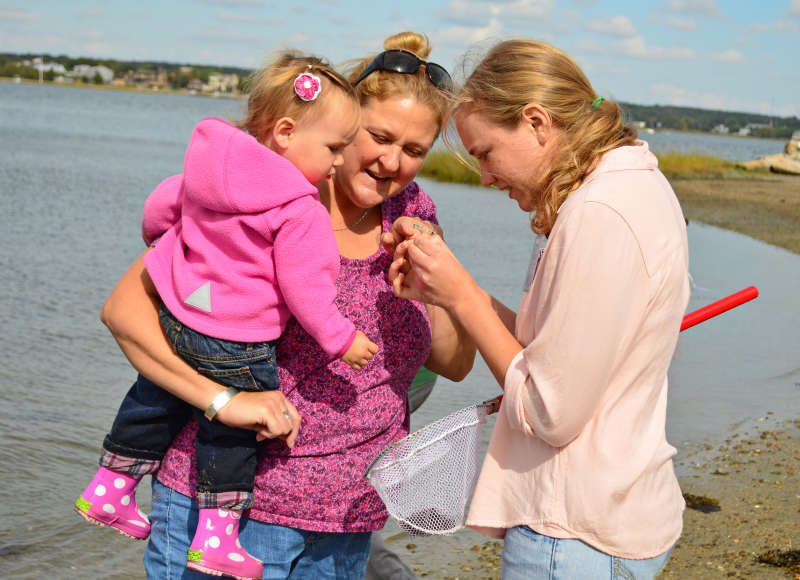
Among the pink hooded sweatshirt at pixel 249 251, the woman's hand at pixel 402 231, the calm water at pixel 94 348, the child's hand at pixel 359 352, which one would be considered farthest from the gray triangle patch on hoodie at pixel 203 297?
the calm water at pixel 94 348

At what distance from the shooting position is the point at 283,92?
2.23 metres

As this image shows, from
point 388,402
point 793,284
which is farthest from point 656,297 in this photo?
point 793,284

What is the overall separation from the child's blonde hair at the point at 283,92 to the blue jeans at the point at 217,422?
56 centimetres

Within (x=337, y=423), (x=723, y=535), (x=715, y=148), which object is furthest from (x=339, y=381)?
(x=715, y=148)

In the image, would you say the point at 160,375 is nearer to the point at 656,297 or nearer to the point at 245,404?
the point at 245,404

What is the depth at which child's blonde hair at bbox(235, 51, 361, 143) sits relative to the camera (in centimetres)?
223

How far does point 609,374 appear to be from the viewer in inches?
70.5

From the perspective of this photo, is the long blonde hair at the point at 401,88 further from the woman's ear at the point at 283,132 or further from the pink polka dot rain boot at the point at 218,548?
the pink polka dot rain boot at the point at 218,548

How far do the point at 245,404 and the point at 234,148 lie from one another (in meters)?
0.62

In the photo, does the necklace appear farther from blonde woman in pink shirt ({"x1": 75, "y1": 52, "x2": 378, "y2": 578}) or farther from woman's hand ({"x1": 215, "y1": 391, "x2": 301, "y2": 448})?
woman's hand ({"x1": 215, "y1": 391, "x2": 301, "y2": 448})

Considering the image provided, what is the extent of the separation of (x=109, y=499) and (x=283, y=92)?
1258 millimetres

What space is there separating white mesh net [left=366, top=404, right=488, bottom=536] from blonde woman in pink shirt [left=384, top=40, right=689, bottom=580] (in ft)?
0.50

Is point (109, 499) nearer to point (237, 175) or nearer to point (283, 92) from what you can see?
point (237, 175)

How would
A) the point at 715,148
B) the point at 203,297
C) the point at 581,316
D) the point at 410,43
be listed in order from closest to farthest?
the point at 581,316
the point at 203,297
the point at 410,43
the point at 715,148
